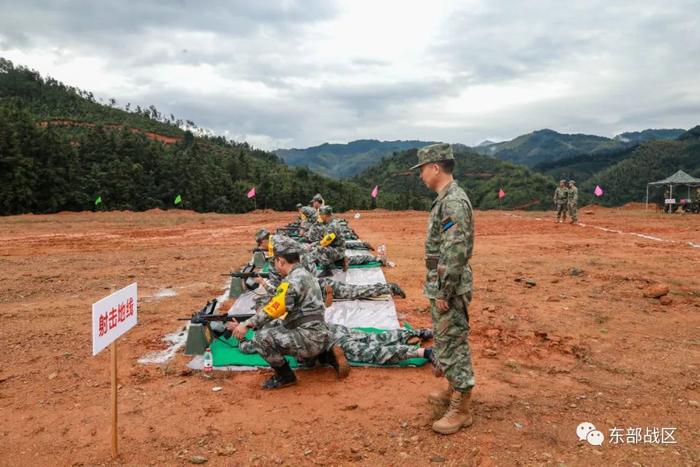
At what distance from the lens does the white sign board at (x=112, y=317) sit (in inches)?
113

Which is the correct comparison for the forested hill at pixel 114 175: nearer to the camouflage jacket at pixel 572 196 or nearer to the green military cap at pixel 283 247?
the camouflage jacket at pixel 572 196

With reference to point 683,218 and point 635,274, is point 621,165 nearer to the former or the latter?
point 683,218

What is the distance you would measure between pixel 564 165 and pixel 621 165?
124 ft

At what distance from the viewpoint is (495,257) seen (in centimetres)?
1173

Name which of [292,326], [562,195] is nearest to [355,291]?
[292,326]

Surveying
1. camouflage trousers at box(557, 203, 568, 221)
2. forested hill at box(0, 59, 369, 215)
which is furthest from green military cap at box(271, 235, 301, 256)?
forested hill at box(0, 59, 369, 215)

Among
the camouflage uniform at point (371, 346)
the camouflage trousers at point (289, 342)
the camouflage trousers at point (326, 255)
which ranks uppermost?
the camouflage trousers at point (326, 255)

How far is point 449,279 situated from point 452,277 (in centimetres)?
2

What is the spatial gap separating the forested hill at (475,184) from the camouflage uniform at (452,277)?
48.7m

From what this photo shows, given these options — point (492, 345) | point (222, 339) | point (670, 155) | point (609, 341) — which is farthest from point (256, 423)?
point (670, 155)

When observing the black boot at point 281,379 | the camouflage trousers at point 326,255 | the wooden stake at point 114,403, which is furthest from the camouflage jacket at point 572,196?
the wooden stake at point 114,403

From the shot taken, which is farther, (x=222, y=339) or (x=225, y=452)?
(x=222, y=339)

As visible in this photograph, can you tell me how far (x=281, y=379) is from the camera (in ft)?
14.2

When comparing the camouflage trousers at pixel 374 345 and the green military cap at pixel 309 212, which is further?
the green military cap at pixel 309 212
